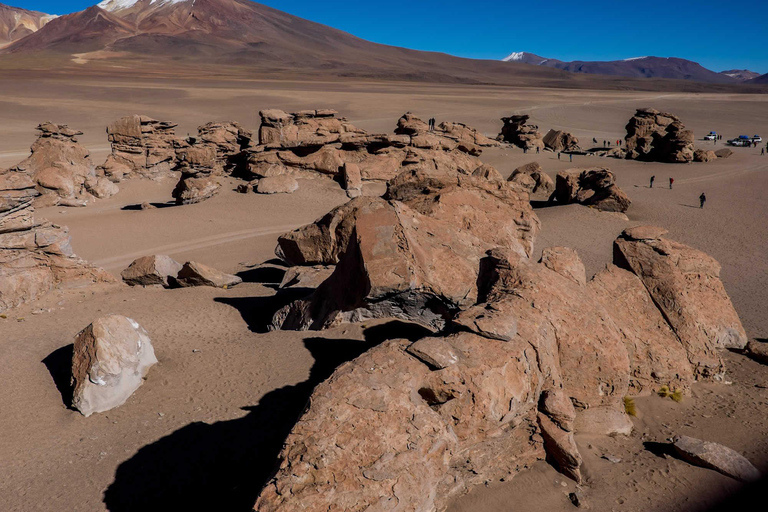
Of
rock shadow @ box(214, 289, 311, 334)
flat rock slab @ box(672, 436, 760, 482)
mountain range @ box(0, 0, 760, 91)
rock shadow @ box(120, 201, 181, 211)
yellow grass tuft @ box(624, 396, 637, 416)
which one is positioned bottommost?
rock shadow @ box(120, 201, 181, 211)

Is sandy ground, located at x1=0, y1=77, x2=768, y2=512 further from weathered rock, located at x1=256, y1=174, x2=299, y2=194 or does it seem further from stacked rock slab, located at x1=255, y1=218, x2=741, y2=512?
weathered rock, located at x1=256, y1=174, x2=299, y2=194

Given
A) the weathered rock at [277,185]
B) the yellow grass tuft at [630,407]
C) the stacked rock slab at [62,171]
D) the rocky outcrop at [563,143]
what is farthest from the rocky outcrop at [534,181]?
the yellow grass tuft at [630,407]

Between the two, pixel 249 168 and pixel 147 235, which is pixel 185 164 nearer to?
pixel 249 168

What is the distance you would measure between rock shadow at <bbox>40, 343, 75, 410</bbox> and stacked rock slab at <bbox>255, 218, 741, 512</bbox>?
4.40 metres

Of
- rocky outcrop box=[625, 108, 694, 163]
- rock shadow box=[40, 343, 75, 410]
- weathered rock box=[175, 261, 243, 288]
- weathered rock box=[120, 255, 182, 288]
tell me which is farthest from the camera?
rocky outcrop box=[625, 108, 694, 163]

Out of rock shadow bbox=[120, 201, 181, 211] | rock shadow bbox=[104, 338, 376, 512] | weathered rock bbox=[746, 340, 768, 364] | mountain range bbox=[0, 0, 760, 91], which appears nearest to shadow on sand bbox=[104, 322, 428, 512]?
rock shadow bbox=[104, 338, 376, 512]

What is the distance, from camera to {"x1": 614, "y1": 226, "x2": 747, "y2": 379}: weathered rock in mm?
9070

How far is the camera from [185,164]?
28.4 metres

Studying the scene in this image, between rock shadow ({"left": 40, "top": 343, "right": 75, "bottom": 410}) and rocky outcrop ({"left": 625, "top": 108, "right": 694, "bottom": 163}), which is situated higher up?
rocky outcrop ({"left": 625, "top": 108, "right": 694, "bottom": 163})

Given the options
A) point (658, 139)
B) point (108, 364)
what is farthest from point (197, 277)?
point (658, 139)

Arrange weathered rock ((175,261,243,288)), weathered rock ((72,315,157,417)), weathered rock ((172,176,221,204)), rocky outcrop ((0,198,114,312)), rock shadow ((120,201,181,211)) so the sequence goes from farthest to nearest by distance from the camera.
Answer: weathered rock ((172,176,221,204)), rock shadow ((120,201,181,211)), weathered rock ((175,261,243,288)), rocky outcrop ((0,198,114,312)), weathered rock ((72,315,157,417))

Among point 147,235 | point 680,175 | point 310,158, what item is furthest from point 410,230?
point 680,175

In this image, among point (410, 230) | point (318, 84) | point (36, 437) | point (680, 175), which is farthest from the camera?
point (318, 84)

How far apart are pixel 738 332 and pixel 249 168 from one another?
23290 millimetres
